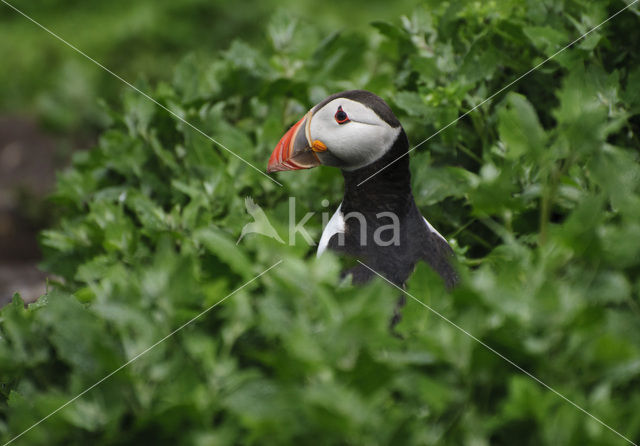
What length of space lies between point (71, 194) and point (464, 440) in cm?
250

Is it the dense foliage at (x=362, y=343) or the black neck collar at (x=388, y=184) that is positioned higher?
the dense foliage at (x=362, y=343)

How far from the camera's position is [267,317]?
1.52 metres

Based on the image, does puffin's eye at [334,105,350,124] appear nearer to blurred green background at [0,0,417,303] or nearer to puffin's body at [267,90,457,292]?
puffin's body at [267,90,457,292]

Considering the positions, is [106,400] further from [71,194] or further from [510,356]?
[71,194]

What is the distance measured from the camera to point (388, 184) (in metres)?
2.68

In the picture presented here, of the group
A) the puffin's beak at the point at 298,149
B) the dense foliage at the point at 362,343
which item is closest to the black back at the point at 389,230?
the puffin's beak at the point at 298,149

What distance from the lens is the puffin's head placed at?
2.59 m

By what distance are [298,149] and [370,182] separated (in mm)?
314

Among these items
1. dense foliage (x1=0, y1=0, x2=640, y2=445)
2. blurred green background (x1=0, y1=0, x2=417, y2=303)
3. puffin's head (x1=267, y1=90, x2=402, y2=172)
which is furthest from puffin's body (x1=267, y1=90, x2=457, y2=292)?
blurred green background (x1=0, y1=0, x2=417, y2=303)

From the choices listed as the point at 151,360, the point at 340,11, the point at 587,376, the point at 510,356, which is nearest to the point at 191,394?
the point at 151,360

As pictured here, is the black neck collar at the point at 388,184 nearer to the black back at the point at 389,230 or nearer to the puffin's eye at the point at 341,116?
the black back at the point at 389,230

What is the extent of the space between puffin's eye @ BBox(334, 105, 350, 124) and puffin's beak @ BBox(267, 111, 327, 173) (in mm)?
128

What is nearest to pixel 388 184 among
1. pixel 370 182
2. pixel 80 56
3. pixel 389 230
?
pixel 370 182

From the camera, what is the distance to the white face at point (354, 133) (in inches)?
102
